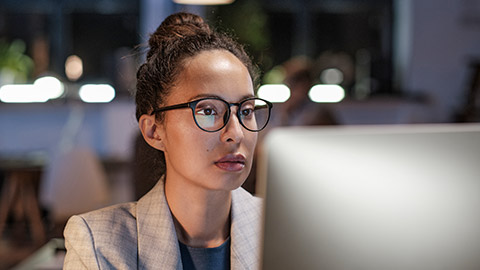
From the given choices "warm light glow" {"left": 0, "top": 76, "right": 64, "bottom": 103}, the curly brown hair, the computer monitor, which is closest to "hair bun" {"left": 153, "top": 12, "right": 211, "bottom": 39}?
the curly brown hair

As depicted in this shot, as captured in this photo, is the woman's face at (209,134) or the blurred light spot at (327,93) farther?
the blurred light spot at (327,93)

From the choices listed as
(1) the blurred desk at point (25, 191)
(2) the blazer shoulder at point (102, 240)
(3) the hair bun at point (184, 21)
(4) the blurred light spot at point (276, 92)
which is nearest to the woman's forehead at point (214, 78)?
(3) the hair bun at point (184, 21)

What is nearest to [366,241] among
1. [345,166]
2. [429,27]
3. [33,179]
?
[345,166]

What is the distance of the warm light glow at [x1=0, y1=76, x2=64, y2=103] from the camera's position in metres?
5.35

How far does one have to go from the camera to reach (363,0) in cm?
677

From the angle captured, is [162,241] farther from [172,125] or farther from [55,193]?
[55,193]

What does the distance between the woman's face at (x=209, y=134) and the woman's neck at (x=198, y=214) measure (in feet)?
0.10

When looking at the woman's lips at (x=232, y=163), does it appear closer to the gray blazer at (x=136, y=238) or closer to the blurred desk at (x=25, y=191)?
the gray blazer at (x=136, y=238)

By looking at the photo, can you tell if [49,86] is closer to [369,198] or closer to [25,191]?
[25,191]

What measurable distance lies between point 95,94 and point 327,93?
89.3 inches

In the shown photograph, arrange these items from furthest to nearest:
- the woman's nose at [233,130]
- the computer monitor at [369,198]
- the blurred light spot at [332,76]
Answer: the blurred light spot at [332,76] < the woman's nose at [233,130] < the computer monitor at [369,198]

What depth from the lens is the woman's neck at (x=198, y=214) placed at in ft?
3.10

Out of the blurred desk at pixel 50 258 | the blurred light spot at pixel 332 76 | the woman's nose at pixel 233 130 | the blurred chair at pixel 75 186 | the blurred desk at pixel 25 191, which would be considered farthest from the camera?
the blurred light spot at pixel 332 76

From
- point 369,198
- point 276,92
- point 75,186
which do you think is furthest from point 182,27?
point 276,92
